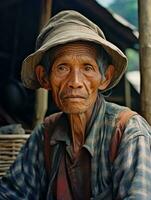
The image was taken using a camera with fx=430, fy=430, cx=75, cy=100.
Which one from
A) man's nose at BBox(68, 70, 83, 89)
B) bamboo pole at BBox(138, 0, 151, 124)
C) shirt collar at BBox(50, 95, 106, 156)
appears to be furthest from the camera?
bamboo pole at BBox(138, 0, 151, 124)

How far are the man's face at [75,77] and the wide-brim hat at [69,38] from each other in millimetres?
83

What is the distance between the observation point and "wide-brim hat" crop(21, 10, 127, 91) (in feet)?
7.75

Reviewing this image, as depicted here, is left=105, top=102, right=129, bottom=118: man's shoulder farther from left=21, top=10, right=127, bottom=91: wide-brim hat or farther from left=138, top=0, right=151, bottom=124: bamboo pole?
left=138, top=0, right=151, bottom=124: bamboo pole

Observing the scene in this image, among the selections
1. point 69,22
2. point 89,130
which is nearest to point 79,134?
point 89,130

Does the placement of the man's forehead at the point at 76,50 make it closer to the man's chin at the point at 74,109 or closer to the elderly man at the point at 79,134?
the elderly man at the point at 79,134

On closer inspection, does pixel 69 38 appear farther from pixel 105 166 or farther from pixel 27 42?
pixel 27 42

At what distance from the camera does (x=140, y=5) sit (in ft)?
10.6

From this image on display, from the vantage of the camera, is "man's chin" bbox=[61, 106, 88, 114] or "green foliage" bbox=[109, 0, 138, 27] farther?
"green foliage" bbox=[109, 0, 138, 27]

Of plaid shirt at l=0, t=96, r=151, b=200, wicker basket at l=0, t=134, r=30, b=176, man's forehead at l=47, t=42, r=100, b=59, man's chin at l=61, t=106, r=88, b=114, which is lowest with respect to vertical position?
wicker basket at l=0, t=134, r=30, b=176

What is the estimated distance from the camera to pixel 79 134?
8.57 ft

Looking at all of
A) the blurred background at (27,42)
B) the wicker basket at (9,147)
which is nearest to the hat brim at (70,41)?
the wicker basket at (9,147)

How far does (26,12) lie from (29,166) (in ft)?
19.0

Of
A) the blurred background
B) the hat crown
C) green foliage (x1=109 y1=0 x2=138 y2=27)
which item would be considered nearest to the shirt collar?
the hat crown

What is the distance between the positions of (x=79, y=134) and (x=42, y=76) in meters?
0.42
